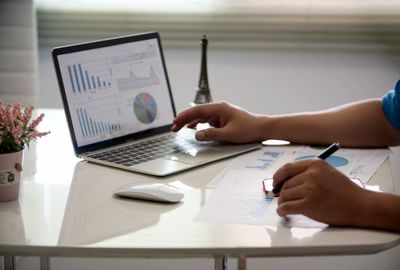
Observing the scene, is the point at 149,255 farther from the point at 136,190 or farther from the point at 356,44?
the point at 356,44

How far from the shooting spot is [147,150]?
1488 millimetres

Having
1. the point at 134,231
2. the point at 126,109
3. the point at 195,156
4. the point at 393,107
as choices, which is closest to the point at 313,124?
the point at 393,107

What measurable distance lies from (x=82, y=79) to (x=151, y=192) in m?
0.42

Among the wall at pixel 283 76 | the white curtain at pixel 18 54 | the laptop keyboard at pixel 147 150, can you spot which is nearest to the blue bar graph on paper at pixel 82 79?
the laptop keyboard at pixel 147 150

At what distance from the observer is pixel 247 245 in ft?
3.29

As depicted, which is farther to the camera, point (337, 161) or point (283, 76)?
point (283, 76)

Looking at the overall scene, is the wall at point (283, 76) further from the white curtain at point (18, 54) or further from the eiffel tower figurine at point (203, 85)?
the eiffel tower figurine at point (203, 85)

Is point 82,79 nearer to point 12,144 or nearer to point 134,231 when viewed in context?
point 12,144

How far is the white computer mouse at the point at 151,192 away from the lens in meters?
1.18

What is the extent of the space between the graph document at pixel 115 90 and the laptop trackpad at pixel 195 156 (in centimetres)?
17

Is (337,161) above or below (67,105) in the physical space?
below

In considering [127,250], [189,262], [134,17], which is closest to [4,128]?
[127,250]

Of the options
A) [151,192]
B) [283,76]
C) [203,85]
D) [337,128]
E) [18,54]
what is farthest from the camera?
[283,76]

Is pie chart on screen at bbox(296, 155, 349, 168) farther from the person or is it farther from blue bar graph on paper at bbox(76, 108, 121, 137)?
blue bar graph on paper at bbox(76, 108, 121, 137)
